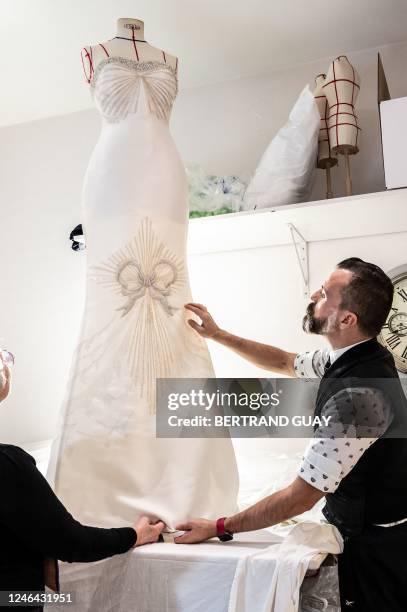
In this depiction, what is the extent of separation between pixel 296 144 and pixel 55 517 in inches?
58.5

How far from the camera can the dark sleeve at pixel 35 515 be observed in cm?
105

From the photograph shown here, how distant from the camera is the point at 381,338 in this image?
7.19 ft

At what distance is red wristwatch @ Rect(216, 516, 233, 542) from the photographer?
1.30 m

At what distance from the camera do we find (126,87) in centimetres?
167

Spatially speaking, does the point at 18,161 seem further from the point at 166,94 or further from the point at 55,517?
the point at 55,517

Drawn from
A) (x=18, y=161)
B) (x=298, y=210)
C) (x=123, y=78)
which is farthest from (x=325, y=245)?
(x=18, y=161)

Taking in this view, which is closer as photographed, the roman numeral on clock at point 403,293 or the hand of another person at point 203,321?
the hand of another person at point 203,321

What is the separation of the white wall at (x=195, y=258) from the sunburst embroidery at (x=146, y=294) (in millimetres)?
932

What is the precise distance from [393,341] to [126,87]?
4.15 ft

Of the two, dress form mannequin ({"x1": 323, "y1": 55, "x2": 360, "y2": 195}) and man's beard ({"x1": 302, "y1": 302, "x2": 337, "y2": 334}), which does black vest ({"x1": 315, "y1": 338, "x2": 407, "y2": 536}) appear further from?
dress form mannequin ({"x1": 323, "y1": 55, "x2": 360, "y2": 195})

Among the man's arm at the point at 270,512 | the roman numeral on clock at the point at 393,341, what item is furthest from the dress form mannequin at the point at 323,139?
the man's arm at the point at 270,512

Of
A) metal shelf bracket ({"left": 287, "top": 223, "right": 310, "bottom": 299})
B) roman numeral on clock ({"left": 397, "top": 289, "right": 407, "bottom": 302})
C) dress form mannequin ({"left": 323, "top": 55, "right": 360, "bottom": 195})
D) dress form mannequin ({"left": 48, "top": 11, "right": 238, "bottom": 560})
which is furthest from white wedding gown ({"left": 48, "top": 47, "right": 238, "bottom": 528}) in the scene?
roman numeral on clock ({"left": 397, "top": 289, "right": 407, "bottom": 302})

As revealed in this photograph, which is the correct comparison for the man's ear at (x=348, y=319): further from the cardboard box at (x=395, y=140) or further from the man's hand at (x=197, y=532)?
the cardboard box at (x=395, y=140)

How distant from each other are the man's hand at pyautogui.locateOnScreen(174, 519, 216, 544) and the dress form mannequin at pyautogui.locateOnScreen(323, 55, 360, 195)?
4.21 ft
